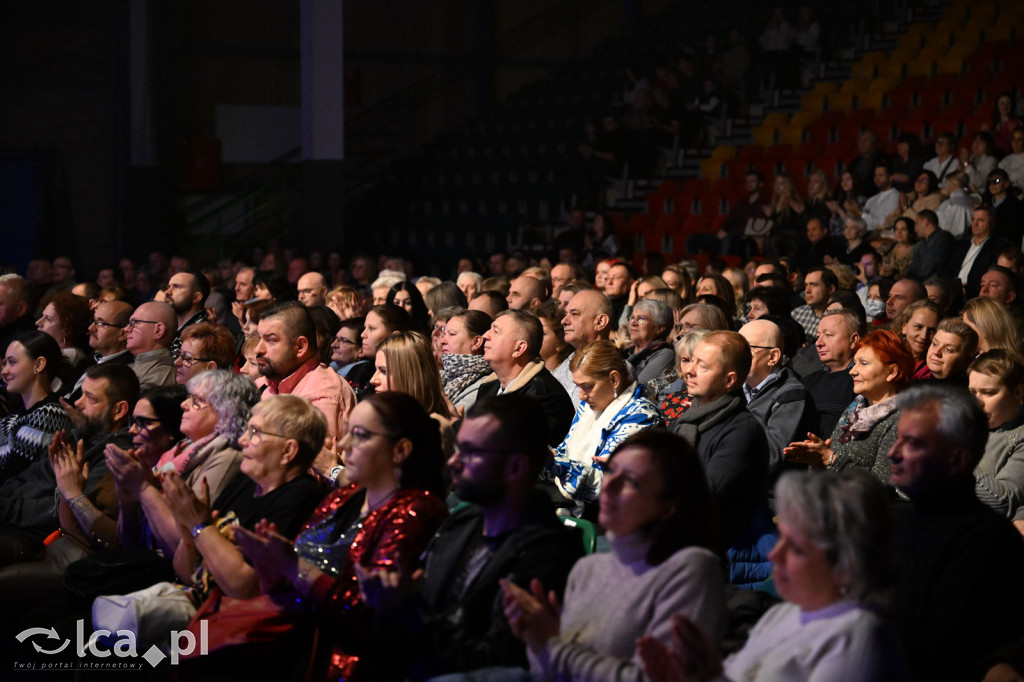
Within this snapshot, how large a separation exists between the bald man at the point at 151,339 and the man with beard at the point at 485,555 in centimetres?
299

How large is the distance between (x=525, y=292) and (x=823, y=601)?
17.4ft

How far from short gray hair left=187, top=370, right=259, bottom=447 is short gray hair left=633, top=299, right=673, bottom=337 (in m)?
2.43

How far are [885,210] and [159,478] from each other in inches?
328

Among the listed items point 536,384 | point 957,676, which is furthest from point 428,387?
point 957,676

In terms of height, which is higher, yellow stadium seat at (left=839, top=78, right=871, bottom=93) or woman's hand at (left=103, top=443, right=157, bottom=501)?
yellow stadium seat at (left=839, top=78, right=871, bottom=93)

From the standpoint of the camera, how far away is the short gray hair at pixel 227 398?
3.84 meters

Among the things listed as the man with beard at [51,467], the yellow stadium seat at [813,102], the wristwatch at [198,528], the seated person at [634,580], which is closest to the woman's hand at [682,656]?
the seated person at [634,580]

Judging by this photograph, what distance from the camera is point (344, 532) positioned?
3145 mm

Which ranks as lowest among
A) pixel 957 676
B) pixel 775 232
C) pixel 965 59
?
pixel 957 676

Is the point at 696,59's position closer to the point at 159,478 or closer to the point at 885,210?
the point at 885,210

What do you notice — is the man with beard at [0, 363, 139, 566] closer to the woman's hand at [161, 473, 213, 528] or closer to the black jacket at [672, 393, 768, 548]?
the woman's hand at [161, 473, 213, 528]

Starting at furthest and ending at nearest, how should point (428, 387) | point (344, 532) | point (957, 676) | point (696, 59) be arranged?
point (696, 59), point (428, 387), point (344, 532), point (957, 676)

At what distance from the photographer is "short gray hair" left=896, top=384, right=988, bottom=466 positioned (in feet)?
8.54

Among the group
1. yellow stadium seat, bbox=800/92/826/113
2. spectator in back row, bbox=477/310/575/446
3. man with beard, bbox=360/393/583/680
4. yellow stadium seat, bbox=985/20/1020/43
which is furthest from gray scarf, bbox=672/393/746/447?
yellow stadium seat, bbox=985/20/1020/43
